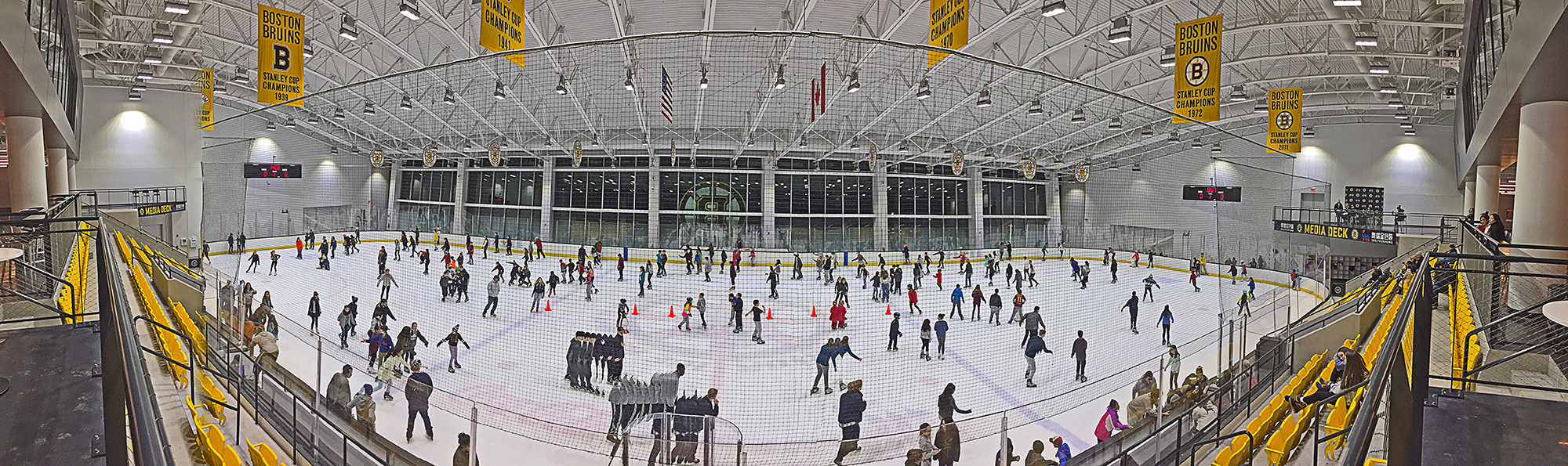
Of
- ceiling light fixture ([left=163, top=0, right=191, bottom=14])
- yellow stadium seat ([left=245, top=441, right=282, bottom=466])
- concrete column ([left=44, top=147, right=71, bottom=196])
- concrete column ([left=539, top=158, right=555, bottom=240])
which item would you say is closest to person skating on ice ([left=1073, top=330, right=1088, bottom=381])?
yellow stadium seat ([left=245, top=441, right=282, bottom=466])

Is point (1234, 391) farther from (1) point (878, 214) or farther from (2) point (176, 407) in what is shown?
(1) point (878, 214)

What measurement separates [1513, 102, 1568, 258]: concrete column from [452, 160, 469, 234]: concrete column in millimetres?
20770

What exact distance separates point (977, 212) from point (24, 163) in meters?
20.1

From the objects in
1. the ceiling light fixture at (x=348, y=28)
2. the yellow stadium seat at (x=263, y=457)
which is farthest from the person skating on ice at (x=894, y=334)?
the ceiling light fixture at (x=348, y=28)

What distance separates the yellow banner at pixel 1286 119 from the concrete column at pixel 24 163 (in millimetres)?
22968

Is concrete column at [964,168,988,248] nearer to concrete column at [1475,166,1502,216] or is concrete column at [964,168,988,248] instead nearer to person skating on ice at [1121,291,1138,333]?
person skating on ice at [1121,291,1138,333]

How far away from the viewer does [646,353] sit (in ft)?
41.4

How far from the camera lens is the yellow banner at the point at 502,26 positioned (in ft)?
28.4

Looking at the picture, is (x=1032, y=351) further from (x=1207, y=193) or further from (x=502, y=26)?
(x=502, y=26)

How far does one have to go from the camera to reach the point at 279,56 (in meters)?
11.7

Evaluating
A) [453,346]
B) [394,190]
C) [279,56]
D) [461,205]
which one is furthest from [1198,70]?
[394,190]

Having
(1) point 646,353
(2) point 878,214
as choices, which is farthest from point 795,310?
(2) point 878,214

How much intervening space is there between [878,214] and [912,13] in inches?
368

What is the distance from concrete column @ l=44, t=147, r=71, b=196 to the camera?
1470 centimetres
